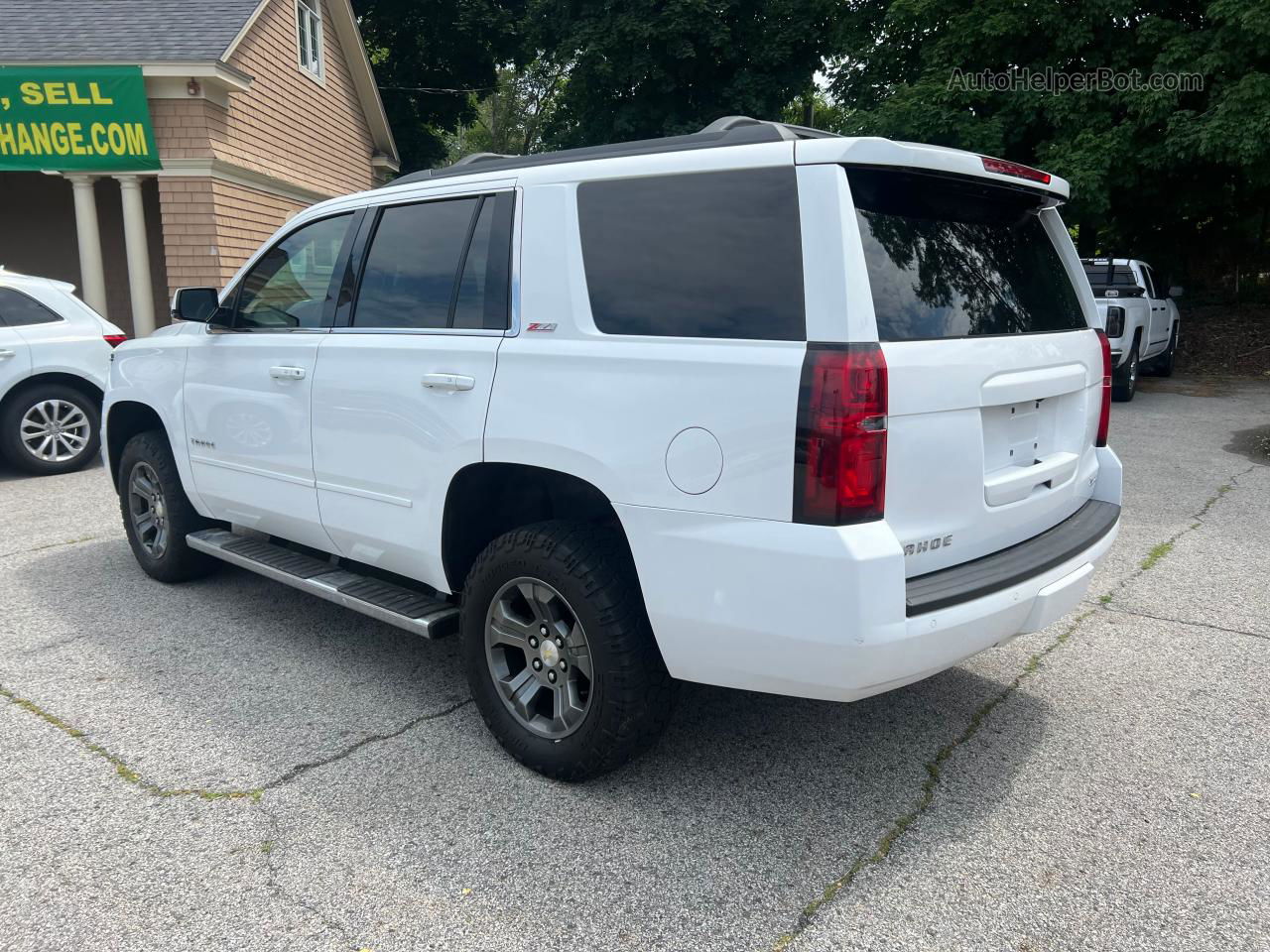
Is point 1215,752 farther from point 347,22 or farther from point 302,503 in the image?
point 347,22

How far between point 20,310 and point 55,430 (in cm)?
111

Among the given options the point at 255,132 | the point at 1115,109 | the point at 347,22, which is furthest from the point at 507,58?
the point at 1115,109

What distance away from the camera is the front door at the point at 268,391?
162 inches

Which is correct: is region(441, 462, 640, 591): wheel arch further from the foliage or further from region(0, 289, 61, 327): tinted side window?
the foliage

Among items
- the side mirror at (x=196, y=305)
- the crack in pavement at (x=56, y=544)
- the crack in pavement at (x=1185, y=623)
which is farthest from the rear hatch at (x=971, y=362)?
the crack in pavement at (x=56, y=544)

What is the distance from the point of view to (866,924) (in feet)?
8.29

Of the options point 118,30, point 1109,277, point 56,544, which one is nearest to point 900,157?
point 56,544

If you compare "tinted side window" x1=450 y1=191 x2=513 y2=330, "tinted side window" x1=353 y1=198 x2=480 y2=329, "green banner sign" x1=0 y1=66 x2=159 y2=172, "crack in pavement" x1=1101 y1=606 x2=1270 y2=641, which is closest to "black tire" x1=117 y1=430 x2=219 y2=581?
"tinted side window" x1=353 y1=198 x2=480 y2=329

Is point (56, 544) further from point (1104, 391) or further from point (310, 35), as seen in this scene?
point (310, 35)

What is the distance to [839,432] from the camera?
2512mm

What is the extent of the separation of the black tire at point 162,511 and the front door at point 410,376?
4.90 ft

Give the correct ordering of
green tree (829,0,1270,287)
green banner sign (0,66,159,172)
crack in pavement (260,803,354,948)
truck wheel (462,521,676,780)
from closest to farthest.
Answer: crack in pavement (260,803,354,948), truck wheel (462,521,676,780), green banner sign (0,66,159,172), green tree (829,0,1270,287)

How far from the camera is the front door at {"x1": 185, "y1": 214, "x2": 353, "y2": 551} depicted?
4121mm

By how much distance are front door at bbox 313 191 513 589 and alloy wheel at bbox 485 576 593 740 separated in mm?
386
